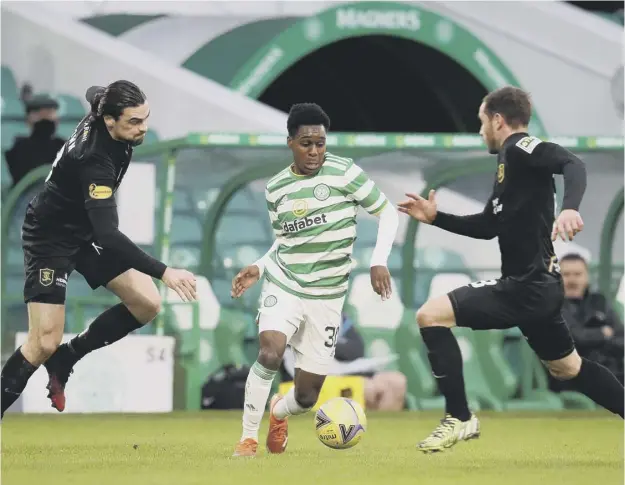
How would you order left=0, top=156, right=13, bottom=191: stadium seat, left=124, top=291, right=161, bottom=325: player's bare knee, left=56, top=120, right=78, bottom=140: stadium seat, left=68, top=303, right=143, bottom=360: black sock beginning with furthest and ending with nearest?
left=56, top=120, right=78, bottom=140: stadium seat < left=0, top=156, right=13, bottom=191: stadium seat < left=68, top=303, right=143, bottom=360: black sock < left=124, top=291, right=161, bottom=325: player's bare knee

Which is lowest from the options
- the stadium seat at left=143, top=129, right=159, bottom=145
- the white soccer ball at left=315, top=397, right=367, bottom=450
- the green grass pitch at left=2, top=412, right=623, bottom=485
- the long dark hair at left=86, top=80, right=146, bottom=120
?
the green grass pitch at left=2, top=412, right=623, bottom=485

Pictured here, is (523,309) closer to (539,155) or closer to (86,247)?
(539,155)

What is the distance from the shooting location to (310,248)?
10117mm

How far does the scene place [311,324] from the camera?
10.2m

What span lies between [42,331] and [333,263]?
5.97ft

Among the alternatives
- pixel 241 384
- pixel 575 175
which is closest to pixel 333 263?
pixel 575 175

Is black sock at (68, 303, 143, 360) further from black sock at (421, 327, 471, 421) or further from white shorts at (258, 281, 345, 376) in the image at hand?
black sock at (421, 327, 471, 421)

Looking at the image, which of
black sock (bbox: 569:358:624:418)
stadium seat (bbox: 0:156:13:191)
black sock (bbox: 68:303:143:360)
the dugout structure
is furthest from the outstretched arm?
stadium seat (bbox: 0:156:13:191)

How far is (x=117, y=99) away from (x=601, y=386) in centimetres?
332

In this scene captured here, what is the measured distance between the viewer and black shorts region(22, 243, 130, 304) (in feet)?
33.9

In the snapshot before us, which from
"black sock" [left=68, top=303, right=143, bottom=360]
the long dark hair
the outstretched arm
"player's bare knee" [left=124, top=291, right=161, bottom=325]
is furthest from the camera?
"black sock" [left=68, top=303, right=143, bottom=360]

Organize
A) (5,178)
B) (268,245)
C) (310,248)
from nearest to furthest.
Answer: (310,248), (268,245), (5,178)

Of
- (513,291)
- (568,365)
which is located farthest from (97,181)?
(568,365)

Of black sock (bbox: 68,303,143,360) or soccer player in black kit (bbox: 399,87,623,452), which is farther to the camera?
black sock (bbox: 68,303,143,360)
